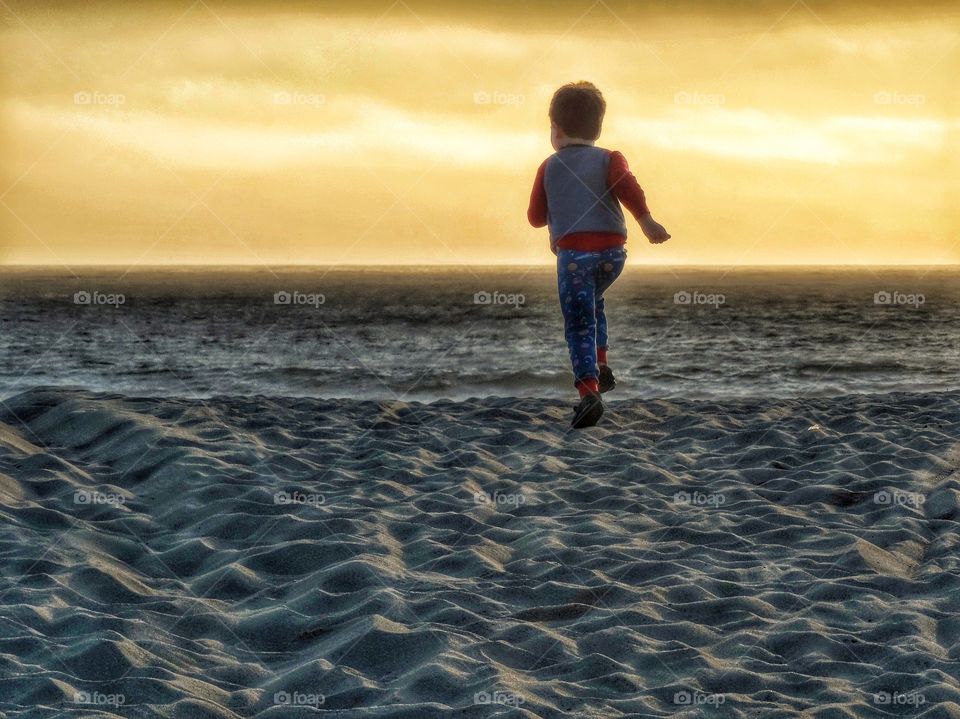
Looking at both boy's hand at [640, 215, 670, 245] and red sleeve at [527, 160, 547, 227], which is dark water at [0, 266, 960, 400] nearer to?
red sleeve at [527, 160, 547, 227]

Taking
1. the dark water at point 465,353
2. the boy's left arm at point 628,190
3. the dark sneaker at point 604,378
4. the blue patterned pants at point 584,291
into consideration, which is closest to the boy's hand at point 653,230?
the boy's left arm at point 628,190

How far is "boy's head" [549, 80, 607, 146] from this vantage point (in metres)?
6.26

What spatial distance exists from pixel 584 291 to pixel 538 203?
2.18 feet

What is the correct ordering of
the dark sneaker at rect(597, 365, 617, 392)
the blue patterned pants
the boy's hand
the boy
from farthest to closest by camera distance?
the dark sneaker at rect(597, 365, 617, 392)
the blue patterned pants
the boy
the boy's hand

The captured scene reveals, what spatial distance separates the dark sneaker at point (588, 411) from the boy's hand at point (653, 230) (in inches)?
47.5

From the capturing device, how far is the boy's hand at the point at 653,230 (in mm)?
5812

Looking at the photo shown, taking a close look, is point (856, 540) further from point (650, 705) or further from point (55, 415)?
point (55, 415)

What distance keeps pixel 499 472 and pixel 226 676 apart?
2.68 metres

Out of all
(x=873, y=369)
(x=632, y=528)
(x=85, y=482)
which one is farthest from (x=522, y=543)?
(x=873, y=369)

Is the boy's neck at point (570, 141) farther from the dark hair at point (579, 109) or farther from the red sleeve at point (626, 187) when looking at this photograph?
the red sleeve at point (626, 187)

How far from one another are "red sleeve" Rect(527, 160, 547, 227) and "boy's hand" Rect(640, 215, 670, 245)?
0.71 m

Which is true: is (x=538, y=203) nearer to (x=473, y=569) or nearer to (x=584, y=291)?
(x=584, y=291)

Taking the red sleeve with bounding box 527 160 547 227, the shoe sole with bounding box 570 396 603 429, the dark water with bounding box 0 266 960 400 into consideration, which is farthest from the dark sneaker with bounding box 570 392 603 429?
the dark water with bounding box 0 266 960 400

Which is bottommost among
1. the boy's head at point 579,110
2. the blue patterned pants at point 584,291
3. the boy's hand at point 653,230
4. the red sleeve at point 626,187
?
the blue patterned pants at point 584,291
